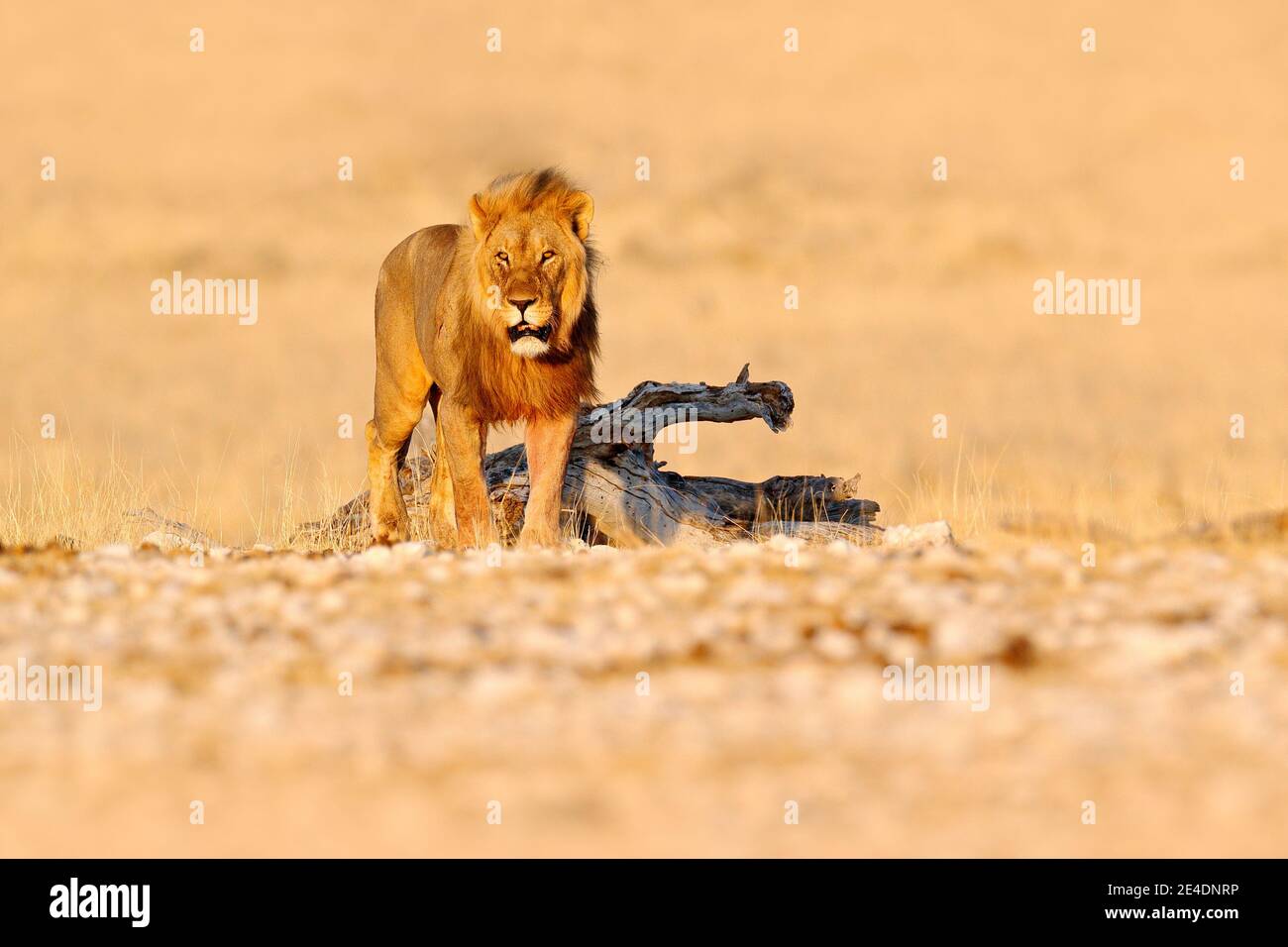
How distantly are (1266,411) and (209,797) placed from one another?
61.4 feet

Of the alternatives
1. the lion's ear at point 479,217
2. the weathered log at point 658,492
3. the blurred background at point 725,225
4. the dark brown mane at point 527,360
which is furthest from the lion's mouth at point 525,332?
the blurred background at point 725,225

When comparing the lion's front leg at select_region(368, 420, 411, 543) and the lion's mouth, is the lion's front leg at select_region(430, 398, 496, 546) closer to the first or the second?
the lion's mouth

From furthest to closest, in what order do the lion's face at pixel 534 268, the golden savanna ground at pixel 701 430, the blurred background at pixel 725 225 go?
1. the blurred background at pixel 725 225
2. the lion's face at pixel 534 268
3. the golden savanna ground at pixel 701 430

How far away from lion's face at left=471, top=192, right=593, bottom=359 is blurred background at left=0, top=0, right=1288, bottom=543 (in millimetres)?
2601

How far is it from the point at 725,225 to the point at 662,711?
34423 millimetres

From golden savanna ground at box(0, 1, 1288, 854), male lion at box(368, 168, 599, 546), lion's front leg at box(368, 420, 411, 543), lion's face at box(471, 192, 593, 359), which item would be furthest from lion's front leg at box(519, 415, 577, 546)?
lion's front leg at box(368, 420, 411, 543)

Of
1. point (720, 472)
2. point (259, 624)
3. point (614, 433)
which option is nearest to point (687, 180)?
point (720, 472)

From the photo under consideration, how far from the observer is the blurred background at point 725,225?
19281 millimetres

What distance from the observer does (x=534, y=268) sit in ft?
32.3

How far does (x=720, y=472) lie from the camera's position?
59.7ft

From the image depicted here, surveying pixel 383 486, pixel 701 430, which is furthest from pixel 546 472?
pixel 701 430

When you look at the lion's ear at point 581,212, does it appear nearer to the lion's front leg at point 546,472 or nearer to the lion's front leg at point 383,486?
the lion's front leg at point 546,472

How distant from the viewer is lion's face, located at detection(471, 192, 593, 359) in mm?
9734

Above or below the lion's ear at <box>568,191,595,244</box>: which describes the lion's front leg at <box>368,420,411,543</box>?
below
